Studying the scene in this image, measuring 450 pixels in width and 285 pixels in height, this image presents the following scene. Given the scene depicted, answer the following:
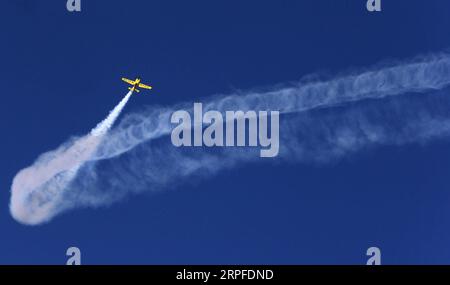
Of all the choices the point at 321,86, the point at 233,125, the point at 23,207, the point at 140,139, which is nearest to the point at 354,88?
the point at 321,86

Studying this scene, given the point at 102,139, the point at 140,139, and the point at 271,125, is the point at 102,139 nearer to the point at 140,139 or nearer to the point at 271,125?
the point at 140,139

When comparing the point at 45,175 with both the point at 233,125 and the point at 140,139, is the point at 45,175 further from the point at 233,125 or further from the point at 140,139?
the point at 233,125

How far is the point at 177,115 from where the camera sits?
80812 mm

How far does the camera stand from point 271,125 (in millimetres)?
80062

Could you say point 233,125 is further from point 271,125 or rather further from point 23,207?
point 23,207
